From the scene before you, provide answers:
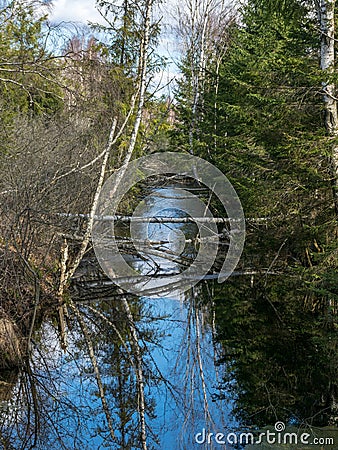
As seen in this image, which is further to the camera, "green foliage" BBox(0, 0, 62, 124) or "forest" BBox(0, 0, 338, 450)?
"green foliage" BBox(0, 0, 62, 124)

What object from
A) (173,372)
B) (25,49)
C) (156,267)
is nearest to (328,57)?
(25,49)

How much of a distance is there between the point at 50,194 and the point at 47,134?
2.55 metres

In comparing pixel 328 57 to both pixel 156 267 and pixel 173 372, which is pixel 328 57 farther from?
pixel 156 267

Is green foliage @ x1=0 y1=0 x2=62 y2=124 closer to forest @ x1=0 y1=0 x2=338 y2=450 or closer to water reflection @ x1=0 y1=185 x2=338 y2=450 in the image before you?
forest @ x1=0 y1=0 x2=338 y2=450

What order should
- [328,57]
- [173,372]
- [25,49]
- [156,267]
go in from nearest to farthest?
[173,372], [328,57], [25,49], [156,267]

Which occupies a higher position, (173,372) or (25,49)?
(25,49)

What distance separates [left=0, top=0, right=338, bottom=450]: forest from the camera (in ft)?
15.9

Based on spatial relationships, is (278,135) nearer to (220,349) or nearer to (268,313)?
(268,313)

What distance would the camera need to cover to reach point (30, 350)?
20.2 ft

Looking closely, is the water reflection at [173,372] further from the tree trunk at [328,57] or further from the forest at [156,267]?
the tree trunk at [328,57]

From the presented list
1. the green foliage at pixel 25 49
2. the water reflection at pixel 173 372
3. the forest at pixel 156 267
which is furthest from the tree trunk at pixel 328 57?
the green foliage at pixel 25 49

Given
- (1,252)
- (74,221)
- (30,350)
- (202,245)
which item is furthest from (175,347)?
(202,245)

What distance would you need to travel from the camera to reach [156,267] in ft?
32.3

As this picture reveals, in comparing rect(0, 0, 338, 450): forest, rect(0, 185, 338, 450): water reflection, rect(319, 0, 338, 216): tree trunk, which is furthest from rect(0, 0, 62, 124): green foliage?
rect(319, 0, 338, 216): tree trunk
